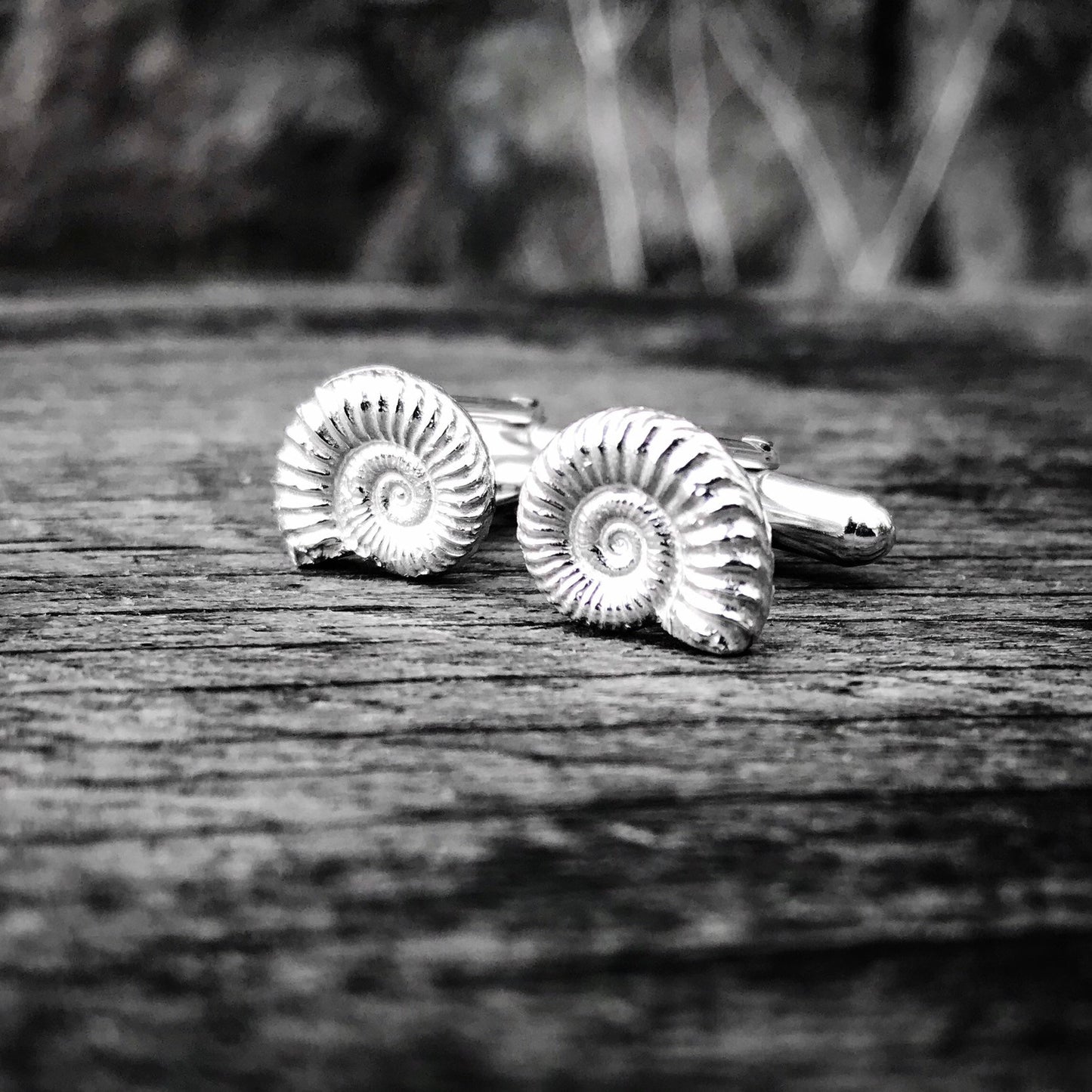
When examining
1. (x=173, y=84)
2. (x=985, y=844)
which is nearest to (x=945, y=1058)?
(x=985, y=844)

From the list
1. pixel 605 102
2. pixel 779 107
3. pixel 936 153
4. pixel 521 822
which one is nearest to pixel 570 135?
pixel 605 102

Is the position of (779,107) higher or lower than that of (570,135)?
higher

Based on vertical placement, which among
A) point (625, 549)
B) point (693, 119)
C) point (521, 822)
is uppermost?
point (693, 119)

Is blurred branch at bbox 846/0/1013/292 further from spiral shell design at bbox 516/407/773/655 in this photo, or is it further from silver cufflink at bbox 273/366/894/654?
spiral shell design at bbox 516/407/773/655

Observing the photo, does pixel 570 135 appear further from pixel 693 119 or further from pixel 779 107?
pixel 779 107

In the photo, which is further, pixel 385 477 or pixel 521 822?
pixel 385 477

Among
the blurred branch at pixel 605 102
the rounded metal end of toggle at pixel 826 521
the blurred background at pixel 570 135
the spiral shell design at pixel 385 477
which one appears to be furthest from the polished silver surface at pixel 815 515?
the blurred branch at pixel 605 102

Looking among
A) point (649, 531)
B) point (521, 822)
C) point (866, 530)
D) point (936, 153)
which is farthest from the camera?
point (936, 153)
